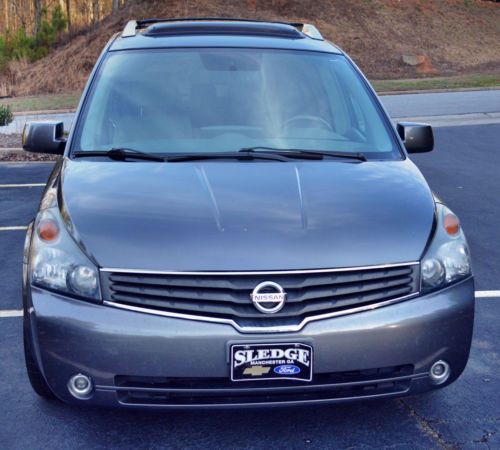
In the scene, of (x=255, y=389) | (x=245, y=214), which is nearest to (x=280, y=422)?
(x=255, y=389)

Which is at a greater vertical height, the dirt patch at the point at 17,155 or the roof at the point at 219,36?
the roof at the point at 219,36

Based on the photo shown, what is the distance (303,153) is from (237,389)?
4.94 ft

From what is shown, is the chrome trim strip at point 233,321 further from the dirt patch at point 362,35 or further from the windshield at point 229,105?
the dirt patch at point 362,35

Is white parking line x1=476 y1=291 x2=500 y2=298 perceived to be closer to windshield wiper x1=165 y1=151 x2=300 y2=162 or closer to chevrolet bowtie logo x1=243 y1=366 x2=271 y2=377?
windshield wiper x1=165 y1=151 x2=300 y2=162

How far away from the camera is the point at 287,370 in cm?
323

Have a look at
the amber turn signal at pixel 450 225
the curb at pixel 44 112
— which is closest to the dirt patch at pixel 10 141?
the curb at pixel 44 112

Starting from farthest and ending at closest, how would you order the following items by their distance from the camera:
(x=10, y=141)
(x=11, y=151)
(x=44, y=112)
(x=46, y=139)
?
(x=44, y=112), (x=10, y=141), (x=11, y=151), (x=46, y=139)

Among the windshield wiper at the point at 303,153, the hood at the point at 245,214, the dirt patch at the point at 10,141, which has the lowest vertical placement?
the dirt patch at the point at 10,141

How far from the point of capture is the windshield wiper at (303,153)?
4.27 meters

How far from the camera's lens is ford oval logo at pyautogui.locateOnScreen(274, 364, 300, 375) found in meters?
3.22

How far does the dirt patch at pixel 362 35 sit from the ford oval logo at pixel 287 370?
1063 inches

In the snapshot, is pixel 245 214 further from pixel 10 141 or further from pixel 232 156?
pixel 10 141

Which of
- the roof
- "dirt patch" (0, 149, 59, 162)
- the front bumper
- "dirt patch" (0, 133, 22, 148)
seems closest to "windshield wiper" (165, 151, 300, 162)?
the roof

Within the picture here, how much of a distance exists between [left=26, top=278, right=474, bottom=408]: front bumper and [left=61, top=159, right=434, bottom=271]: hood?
0.23 m
